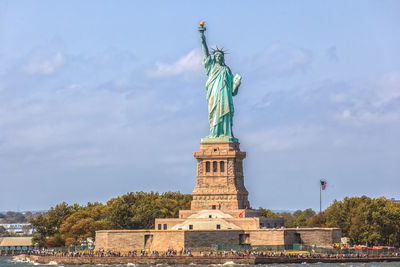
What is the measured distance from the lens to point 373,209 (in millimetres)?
A: 94188

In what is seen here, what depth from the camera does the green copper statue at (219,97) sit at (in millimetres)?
90375

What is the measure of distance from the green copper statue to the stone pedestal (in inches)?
58.1

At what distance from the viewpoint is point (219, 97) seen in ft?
297

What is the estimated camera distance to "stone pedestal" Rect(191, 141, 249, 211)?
3462 inches

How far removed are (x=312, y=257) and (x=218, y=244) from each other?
348 inches

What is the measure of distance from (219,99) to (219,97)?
206mm

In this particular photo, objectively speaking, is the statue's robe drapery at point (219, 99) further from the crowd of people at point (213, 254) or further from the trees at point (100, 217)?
the crowd of people at point (213, 254)

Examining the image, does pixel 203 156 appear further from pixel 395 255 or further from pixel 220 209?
pixel 395 255

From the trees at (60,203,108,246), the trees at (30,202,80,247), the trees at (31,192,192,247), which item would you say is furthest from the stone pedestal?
the trees at (30,202,80,247)

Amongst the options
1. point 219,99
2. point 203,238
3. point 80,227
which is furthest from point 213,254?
point 80,227

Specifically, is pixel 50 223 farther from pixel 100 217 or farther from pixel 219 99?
pixel 219 99

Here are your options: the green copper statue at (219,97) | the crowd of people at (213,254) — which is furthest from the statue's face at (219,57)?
the crowd of people at (213,254)

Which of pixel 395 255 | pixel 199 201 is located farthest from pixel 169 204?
pixel 395 255

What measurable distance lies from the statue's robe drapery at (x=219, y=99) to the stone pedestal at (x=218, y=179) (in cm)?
194
